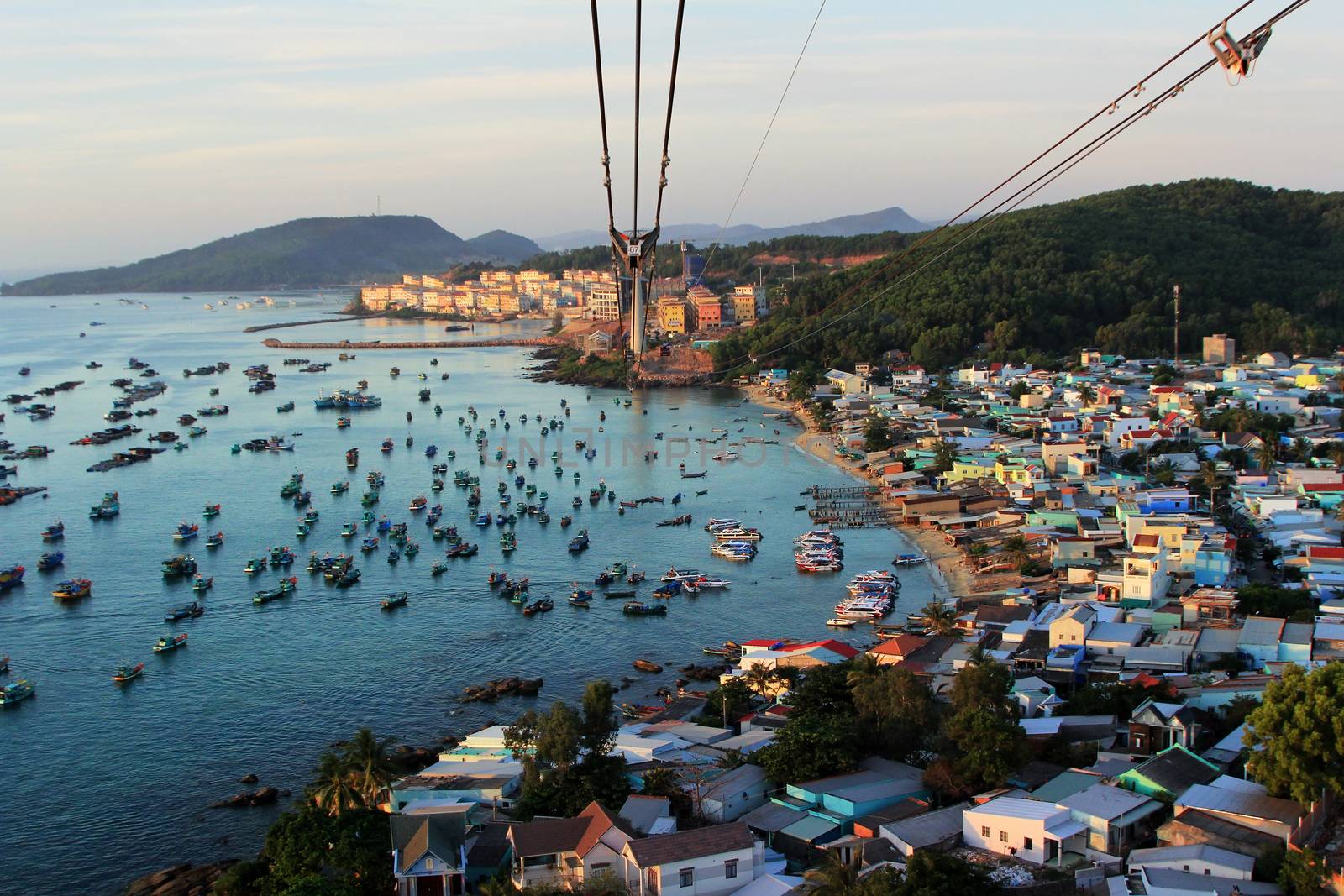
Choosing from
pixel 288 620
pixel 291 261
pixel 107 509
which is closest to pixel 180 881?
pixel 288 620

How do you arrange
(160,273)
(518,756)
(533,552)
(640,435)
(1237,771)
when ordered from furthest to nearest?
(160,273)
(640,435)
(533,552)
(518,756)
(1237,771)

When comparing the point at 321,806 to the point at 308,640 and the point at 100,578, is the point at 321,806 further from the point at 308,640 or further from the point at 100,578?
the point at 100,578

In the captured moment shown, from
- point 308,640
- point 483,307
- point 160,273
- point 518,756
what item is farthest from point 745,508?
point 160,273

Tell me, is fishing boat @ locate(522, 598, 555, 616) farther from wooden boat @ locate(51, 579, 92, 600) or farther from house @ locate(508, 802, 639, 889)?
house @ locate(508, 802, 639, 889)

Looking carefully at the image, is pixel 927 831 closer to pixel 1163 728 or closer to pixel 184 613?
pixel 1163 728

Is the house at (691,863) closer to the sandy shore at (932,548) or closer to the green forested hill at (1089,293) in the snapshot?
the sandy shore at (932,548)

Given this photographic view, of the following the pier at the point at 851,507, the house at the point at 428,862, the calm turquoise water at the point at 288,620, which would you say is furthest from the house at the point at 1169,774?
the pier at the point at 851,507

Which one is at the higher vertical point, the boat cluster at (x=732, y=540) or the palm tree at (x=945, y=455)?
the palm tree at (x=945, y=455)
